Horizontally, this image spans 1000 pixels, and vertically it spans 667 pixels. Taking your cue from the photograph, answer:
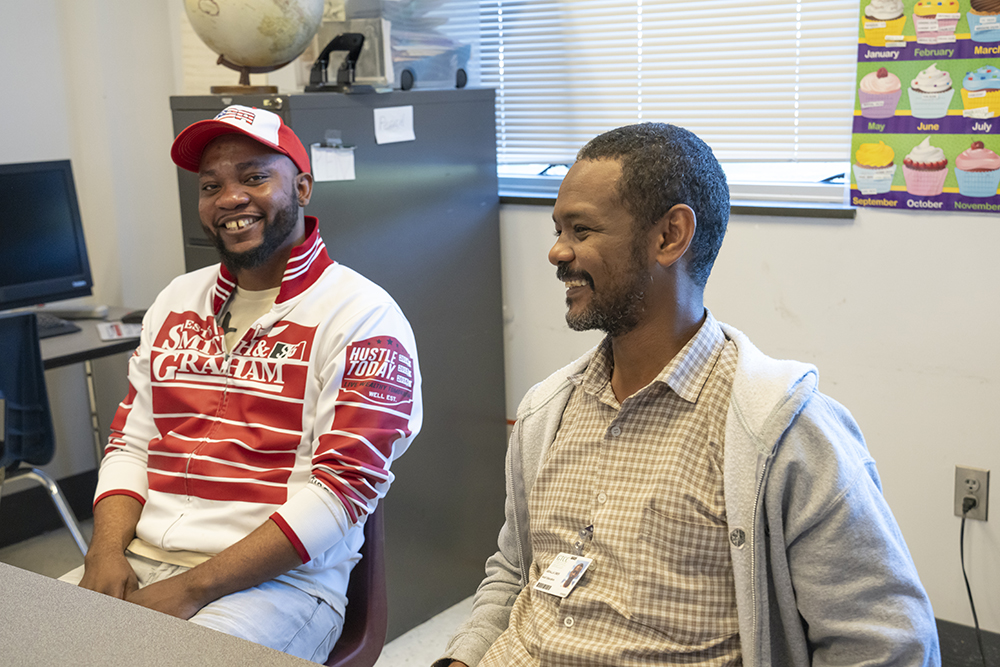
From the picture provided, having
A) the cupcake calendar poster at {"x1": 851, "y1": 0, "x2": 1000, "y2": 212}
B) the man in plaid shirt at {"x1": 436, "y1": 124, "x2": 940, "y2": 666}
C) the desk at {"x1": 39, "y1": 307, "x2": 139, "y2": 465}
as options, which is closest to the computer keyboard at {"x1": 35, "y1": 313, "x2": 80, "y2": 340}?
the desk at {"x1": 39, "y1": 307, "x2": 139, "y2": 465}

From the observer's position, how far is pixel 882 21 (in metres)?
2.11

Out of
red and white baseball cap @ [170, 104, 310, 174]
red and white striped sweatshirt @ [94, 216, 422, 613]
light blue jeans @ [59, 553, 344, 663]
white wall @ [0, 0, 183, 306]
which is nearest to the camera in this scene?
light blue jeans @ [59, 553, 344, 663]

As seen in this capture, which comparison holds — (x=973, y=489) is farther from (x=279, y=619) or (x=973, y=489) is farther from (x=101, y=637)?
(x=101, y=637)

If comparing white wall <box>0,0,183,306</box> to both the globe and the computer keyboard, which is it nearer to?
the computer keyboard

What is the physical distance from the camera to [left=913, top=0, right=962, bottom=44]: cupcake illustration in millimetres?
2002

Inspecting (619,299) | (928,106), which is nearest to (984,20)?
(928,106)

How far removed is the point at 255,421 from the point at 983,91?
1688mm

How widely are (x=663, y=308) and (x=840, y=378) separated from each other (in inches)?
50.0

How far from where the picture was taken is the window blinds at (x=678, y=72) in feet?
7.47

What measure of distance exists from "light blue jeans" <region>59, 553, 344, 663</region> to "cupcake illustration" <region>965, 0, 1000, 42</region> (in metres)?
1.78

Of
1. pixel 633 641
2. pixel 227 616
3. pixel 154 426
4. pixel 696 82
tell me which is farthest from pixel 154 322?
pixel 696 82

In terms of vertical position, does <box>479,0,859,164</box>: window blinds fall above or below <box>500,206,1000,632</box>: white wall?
above

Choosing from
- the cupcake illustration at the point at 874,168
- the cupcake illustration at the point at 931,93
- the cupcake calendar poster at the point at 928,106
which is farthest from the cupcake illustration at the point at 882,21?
the cupcake illustration at the point at 874,168

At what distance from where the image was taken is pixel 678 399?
1170 mm
